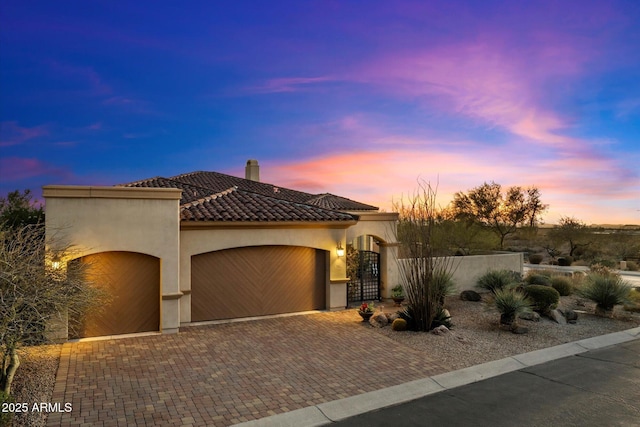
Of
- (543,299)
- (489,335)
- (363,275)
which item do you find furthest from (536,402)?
(363,275)

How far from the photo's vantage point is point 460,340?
11.4 m

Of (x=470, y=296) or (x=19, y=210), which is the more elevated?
(x=19, y=210)

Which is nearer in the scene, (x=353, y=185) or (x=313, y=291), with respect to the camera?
(x=313, y=291)

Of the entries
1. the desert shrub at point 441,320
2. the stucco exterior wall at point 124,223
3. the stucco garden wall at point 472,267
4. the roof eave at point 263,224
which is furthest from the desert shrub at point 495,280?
the stucco exterior wall at point 124,223

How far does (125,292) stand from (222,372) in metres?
4.77

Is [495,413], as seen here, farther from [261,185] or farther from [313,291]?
[261,185]

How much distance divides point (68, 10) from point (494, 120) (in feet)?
57.0

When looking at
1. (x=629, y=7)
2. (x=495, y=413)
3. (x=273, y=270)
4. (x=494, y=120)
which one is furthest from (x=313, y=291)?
(x=629, y=7)

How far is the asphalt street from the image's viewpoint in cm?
671

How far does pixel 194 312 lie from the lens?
12.9 m

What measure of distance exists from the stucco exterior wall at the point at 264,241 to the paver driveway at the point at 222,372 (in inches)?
79.2

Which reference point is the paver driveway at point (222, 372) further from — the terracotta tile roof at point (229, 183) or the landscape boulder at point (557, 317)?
the terracotta tile roof at point (229, 183)

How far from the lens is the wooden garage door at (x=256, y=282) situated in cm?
1311

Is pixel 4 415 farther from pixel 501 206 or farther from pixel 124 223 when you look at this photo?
pixel 501 206
